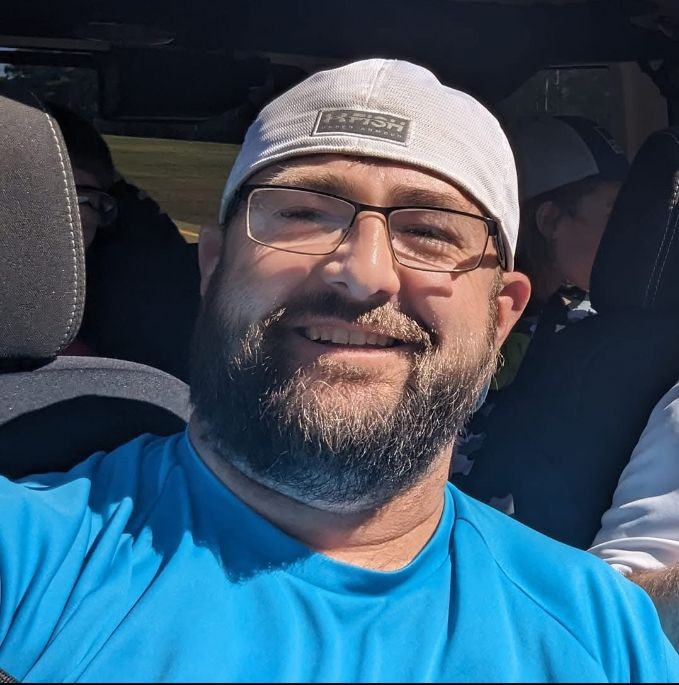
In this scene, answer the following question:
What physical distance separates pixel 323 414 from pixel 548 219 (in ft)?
5.86

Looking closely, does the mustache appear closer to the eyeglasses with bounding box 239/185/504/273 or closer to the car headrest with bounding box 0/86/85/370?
the eyeglasses with bounding box 239/185/504/273

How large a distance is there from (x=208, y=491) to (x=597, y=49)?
2232 mm

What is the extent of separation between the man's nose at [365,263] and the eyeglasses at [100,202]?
53.0 inches

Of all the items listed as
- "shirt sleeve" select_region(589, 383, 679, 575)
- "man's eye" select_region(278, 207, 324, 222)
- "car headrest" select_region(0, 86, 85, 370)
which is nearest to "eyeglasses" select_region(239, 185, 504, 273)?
"man's eye" select_region(278, 207, 324, 222)

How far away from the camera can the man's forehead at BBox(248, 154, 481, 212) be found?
5.20 ft

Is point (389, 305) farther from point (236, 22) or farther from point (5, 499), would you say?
point (236, 22)

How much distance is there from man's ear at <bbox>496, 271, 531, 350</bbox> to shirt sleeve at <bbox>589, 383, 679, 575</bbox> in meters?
0.42

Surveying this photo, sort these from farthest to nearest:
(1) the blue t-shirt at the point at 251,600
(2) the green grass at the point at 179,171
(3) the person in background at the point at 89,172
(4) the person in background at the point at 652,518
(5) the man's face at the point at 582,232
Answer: (2) the green grass at the point at 179,171, (5) the man's face at the point at 582,232, (3) the person in background at the point at 89,172, (4) the person in background at the point at 652,518, (1) the blue t-shirt at the point at 251,600

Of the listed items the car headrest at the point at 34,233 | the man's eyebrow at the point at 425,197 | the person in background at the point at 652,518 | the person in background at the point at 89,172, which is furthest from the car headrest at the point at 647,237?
the person in background at the point at 89,172

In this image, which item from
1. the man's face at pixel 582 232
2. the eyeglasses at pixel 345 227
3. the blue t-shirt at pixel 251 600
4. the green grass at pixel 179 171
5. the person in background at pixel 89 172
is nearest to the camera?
the blue t-shirt at pixel 251 600

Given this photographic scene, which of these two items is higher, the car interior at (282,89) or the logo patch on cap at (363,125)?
the logo patch on cap at (363,125)

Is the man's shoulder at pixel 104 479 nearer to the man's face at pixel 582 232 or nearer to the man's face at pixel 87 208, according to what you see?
the man's face at pixel 87 208

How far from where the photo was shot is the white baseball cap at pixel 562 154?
9.80 feet

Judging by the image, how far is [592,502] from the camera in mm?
2117
